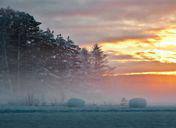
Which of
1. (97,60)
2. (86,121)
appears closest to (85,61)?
(97,60)

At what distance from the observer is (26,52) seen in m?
85.1

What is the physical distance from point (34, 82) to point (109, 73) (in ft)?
93.3

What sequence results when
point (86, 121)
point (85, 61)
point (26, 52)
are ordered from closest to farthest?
1. point (86, 121)
2. point (26, 52)
3. point (85, 61)

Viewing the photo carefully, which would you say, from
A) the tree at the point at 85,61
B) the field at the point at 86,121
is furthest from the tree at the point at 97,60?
the field at the point at 86,121

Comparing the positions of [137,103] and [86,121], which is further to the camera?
[137,103]

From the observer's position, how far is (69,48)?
100 metres

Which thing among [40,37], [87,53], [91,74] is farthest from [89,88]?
[40,37]

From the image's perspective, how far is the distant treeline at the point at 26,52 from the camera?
3270 inches

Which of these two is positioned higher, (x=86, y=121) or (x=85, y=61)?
(x=85, y=61)

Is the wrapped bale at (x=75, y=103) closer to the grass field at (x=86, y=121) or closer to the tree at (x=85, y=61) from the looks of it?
the grass field at (x=86, y=121)

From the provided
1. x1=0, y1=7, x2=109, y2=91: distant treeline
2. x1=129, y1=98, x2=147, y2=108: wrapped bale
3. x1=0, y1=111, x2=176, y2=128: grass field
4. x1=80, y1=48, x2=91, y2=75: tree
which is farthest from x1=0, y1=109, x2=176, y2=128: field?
x1=80, y1=48, x2=91, y2=75: tree

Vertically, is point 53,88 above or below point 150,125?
above

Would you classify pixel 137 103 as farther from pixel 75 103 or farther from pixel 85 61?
pixel 85 61

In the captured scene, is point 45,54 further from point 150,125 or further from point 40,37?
point 150,125
